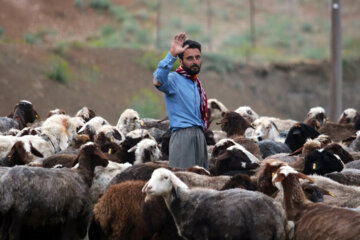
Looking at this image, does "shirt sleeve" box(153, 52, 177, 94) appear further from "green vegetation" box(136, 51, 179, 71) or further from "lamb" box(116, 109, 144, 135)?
"green vegetation" box(136, 51, 179, 71)

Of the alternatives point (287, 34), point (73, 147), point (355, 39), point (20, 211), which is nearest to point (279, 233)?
point (20, 211)

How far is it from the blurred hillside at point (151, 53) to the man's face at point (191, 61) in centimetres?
1566

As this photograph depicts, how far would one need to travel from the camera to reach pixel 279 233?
24.9ft

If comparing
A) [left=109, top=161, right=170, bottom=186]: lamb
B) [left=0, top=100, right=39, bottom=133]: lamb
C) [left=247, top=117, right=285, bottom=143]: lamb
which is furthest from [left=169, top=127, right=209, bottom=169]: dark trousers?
[left=0, top=100, right=39, bottom=133]: lamb

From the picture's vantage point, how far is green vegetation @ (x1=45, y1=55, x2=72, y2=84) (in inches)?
1203

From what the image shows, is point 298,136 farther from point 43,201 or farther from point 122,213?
point 43,201

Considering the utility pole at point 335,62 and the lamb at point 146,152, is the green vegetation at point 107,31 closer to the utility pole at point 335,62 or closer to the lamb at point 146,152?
the utility pole at point 335,62

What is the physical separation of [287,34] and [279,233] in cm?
4871

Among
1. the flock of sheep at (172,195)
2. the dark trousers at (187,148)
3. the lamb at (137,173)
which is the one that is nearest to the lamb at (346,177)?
the flock of sheep at (172,195)

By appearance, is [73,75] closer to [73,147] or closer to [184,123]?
[73,147]

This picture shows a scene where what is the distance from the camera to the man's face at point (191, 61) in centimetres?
916

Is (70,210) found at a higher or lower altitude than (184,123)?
lower

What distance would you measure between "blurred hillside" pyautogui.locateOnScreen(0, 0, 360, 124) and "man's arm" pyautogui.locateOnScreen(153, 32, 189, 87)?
16.0 meters

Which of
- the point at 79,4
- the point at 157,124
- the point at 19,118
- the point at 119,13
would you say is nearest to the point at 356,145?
the point at 157,124
